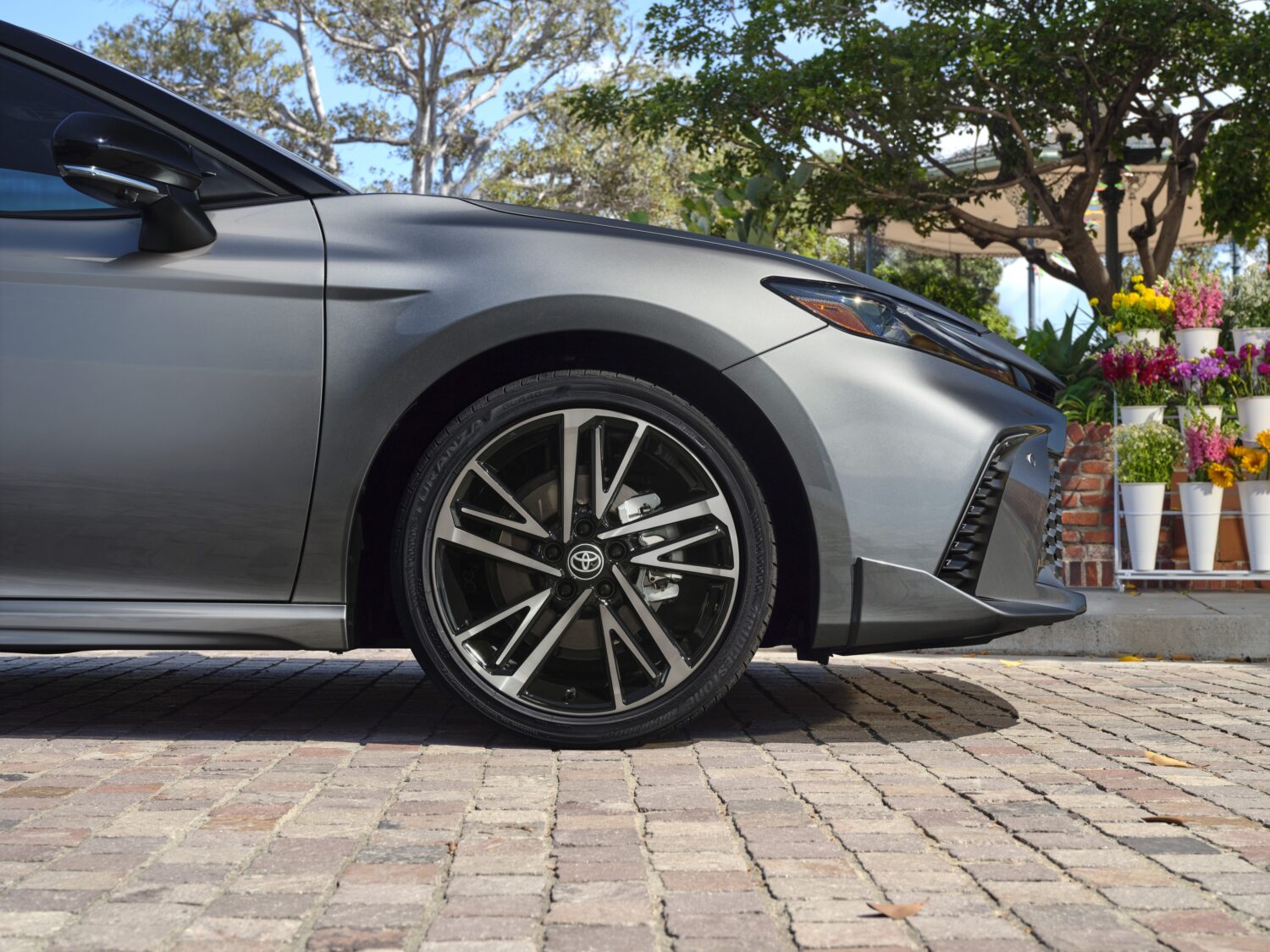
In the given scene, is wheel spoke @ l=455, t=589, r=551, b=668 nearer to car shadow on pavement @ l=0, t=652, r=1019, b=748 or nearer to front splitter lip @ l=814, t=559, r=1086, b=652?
car shadow on pavement @ l=0, t=652, r=1019, b=748

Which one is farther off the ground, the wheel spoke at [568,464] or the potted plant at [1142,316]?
the potted plant at [1142,316]

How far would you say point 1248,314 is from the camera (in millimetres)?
7922

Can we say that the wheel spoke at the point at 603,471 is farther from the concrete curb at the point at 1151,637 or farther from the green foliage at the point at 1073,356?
the green foliage at the point at 1073,356

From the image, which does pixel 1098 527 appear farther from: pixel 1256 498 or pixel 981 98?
pixel 981 98

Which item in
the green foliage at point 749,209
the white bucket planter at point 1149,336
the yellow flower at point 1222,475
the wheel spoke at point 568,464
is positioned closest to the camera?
the wheel spoke at point 568,464

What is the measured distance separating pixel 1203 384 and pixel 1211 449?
Answer: 16.8 inches

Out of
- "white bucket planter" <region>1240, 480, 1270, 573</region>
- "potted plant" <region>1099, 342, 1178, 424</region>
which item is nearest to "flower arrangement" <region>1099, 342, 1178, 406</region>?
"potted plant" <region>1099, 342, 1178, 424</region>

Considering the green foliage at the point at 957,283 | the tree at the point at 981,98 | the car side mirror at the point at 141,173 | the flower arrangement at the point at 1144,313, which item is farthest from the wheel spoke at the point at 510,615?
the tree at the point at 981,98

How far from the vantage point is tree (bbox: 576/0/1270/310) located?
15078 millimetres

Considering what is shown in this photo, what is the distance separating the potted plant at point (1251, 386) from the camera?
7.09m

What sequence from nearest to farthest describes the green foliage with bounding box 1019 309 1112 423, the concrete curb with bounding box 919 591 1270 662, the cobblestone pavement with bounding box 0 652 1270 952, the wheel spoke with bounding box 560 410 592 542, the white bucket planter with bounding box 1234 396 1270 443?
the cobblestone pavement with bounding box 0 652 1270 952, the wheel spoke with bounding box 560 410 592 542, the concrete curb with bounding box 919 591 1270 662, the white bucket planter with bounding box 1234 396 1270 443, the green foliage with bounding box 1019 309 1112 423

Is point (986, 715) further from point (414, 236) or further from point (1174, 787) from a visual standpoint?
point (414, 236)

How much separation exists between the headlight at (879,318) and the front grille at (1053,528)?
284 mm

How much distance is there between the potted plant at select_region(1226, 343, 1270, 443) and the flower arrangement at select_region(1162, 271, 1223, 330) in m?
0.31
